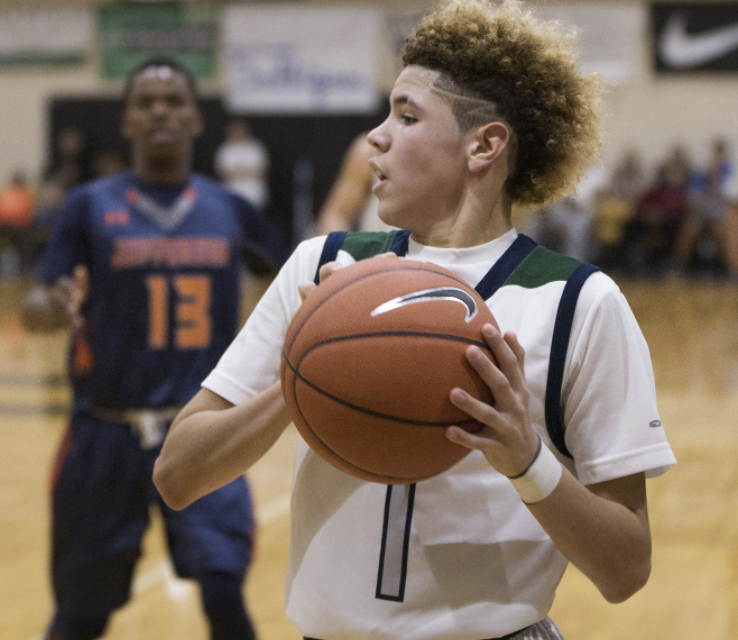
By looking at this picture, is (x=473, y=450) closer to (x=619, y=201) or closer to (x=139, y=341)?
(x=139, y=341)

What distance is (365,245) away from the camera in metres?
1.63

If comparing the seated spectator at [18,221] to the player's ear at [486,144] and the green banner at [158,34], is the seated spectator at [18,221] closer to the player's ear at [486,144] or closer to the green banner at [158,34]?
the green banner at [158,34]

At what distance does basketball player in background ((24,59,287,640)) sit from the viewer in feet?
9.39

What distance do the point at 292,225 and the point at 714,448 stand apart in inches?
425

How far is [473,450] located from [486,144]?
48cm

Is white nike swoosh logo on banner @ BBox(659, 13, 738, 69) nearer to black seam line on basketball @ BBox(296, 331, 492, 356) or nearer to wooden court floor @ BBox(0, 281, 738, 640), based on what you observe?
wooden court floor @ BBox(0, 281, 738, 640)

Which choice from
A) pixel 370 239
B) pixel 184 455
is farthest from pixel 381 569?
pixel 370 239

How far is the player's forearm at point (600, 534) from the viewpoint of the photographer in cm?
135

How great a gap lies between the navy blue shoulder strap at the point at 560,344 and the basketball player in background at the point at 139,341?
1512mm

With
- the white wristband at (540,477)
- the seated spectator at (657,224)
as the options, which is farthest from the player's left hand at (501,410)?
the seated spectator at (657,224)

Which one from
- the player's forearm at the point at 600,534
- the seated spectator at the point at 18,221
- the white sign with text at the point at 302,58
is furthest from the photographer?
the white sign with text at the point at 302,58

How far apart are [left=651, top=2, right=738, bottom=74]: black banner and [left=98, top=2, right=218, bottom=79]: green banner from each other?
675 cm

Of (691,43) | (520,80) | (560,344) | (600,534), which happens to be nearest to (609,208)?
(691,43)

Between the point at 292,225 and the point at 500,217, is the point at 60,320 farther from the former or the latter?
the point at 292,225
